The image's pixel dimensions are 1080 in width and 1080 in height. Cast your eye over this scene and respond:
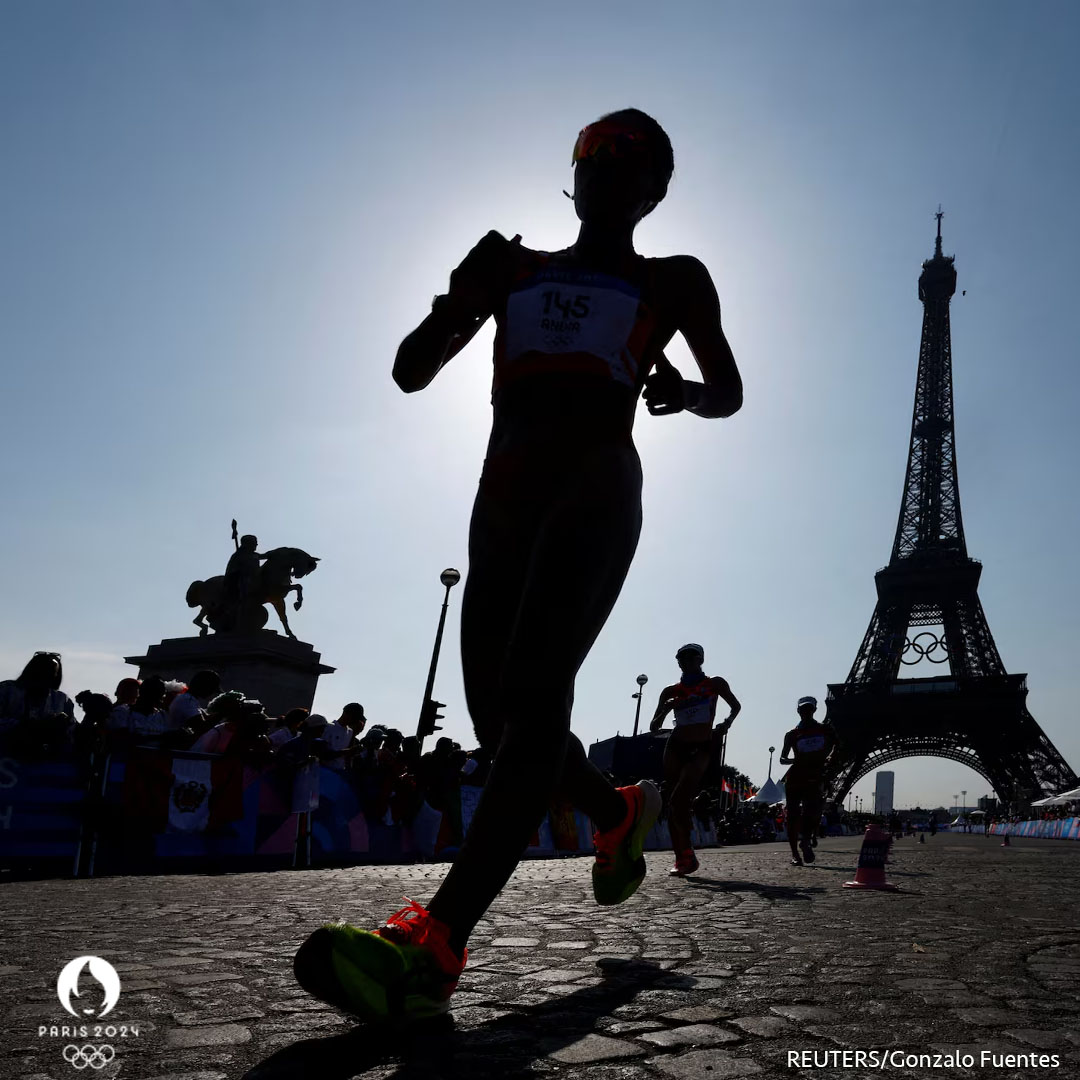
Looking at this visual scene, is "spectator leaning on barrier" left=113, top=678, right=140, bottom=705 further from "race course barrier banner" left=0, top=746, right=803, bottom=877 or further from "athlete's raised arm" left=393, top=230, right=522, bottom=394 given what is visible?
"athlete's raised arm" left=393, top=230, right=522, bottom=394

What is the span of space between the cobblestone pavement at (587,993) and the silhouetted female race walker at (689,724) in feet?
12.4

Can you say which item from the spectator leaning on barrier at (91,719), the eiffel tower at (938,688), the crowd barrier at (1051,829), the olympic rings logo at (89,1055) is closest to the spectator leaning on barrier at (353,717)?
the spectator leaning on barrier at (91,719)

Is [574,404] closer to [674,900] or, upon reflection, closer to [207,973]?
[207,973]

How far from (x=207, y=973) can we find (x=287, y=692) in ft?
52.6

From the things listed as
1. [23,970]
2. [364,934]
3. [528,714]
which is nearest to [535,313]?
[528,714]

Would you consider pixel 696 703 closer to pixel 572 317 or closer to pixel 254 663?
pixel 572 317

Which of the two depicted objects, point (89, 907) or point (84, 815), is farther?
point (84, 815)

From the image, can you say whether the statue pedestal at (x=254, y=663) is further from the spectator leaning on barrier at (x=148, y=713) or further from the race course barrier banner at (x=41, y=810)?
the race course barrier banner at (x=41, y=810)

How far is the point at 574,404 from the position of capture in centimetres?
245

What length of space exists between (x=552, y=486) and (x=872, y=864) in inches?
192

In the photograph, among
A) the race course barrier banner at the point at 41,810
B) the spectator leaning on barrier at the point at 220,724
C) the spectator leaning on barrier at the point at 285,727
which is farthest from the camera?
the spectator leaning on barrier at the point at 285,727

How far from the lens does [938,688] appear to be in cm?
5550

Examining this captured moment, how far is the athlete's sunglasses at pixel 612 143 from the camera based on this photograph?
8.97 ft

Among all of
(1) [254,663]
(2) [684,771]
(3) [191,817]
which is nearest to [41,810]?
(3) [191,817]
